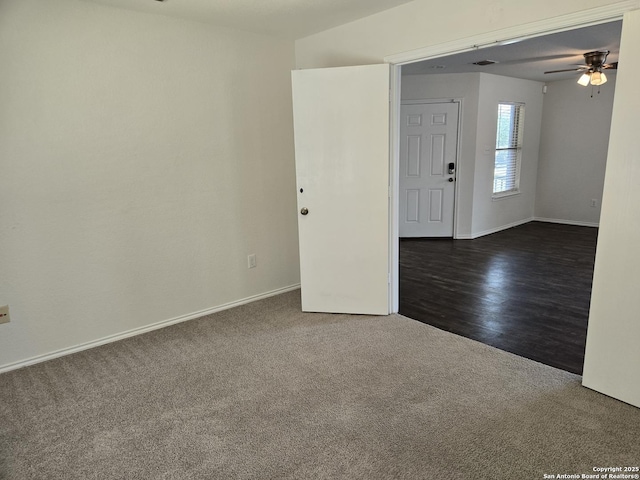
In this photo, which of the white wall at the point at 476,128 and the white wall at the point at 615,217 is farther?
the white wall at the point at 476,128

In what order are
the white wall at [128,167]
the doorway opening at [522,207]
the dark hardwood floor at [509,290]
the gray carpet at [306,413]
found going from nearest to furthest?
the gray carpet at [306,413]
the white wall at [128,167]
the dark hardwood floor at [509,290]
the doorway opening at [522,207]

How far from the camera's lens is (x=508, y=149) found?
684 centimetres

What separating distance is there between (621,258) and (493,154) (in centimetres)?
452

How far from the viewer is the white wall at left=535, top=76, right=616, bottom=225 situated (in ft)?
21.7

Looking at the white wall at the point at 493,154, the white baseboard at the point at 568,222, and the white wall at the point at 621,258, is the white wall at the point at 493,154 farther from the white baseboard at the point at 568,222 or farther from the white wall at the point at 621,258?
the white wall at the point at 621,258

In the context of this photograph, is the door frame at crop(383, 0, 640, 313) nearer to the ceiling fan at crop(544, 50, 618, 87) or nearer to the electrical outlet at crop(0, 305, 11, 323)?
the electrical outlet at crop(0, 305, 11, 323)

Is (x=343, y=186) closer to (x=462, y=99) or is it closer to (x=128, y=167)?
(x=128, y=167)

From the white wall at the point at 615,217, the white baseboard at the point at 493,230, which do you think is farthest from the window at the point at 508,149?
the white wall at the point at 615,217

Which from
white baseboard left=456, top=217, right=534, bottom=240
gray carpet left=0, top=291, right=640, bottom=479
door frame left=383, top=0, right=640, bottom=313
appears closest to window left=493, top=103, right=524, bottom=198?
white baseboard left=456, top=217, right=534, bottom=240

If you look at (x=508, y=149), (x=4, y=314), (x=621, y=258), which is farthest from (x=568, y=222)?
(x=4, y=314)

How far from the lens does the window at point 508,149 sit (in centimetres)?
663

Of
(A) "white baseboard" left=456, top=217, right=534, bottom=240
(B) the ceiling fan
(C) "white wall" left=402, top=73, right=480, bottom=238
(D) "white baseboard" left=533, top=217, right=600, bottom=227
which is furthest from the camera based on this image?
(D) "white baseboard" left=533, top=217, right=600, bottom=227

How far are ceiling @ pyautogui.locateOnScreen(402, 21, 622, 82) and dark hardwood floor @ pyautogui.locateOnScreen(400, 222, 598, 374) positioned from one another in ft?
7.23

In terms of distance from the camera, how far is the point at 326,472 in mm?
1843
